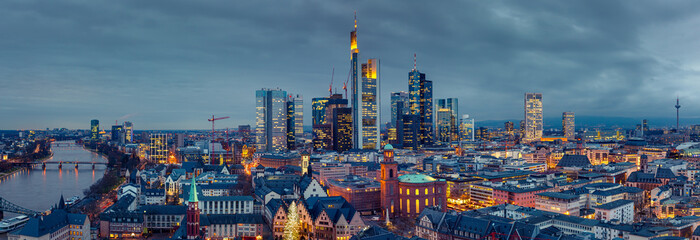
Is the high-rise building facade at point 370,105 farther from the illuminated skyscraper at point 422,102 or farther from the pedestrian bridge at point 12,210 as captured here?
the pedestrian bridge at point 12,210

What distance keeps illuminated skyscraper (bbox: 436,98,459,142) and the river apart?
403 feet

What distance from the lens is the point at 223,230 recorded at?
1527 inches

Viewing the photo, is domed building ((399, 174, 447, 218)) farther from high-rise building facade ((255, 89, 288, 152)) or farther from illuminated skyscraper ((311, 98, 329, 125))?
illuminated skyscraper ((311, 98, 329, 125))

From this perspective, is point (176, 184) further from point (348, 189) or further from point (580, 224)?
point (580, 224)

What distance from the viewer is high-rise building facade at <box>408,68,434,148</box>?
6339 inches

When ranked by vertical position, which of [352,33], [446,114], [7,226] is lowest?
[7,226]

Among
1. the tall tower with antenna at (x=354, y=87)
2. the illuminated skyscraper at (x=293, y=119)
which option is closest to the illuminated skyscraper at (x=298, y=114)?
the illuminated skyscraper at (x=293, y=119)

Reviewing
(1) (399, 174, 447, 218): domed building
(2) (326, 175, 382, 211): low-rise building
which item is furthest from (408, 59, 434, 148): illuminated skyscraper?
(1) (399, 174, 447, 218): domed building

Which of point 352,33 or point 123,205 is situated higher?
point 352,33

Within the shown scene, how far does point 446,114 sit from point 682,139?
77209 millimetres

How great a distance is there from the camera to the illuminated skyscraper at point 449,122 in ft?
630

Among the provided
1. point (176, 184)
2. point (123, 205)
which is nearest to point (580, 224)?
point (123, 205)

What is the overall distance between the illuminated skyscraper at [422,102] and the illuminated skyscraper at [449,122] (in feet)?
93.6

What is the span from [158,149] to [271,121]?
34930 millimetres
